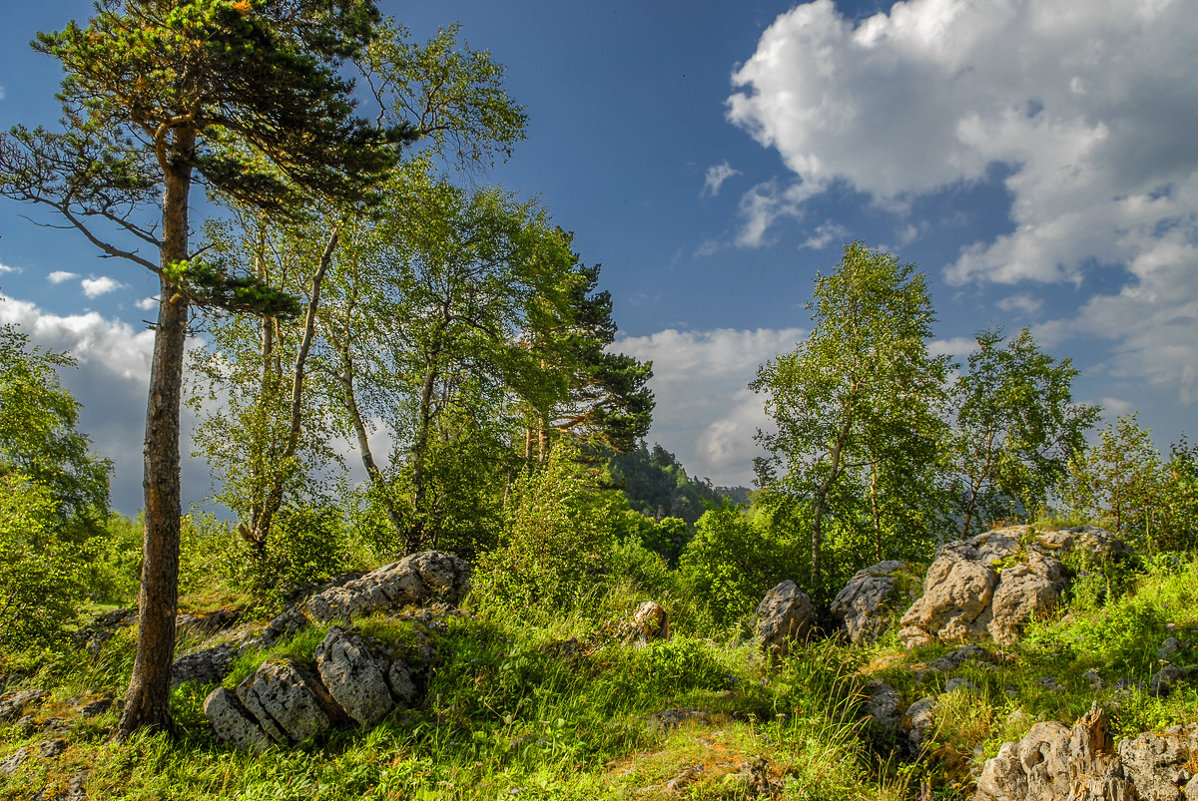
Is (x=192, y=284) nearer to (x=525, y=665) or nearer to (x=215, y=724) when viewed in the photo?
(x=215, y=724)

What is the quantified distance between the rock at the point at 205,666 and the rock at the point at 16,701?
1.59 m

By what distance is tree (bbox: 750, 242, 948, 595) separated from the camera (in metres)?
15.9

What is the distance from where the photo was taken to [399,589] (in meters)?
9.77

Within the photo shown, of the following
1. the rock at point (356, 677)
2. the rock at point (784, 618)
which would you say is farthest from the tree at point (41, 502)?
the rock at point (784, 618)

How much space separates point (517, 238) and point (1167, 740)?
16828mm

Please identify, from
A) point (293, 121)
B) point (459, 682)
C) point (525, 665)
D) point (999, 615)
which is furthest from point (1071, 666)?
point (293, 121)

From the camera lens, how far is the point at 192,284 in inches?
268

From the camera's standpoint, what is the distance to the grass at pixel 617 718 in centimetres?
525

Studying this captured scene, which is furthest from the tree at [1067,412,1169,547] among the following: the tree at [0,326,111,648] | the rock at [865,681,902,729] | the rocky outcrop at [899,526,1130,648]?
the tree at [0,326,111,648]

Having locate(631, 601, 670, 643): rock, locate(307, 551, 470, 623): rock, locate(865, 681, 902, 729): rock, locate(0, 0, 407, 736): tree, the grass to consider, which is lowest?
locate(865, 681, 902, 729): rock

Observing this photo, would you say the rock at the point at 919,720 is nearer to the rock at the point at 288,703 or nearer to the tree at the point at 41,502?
the rock at the point at 288,703

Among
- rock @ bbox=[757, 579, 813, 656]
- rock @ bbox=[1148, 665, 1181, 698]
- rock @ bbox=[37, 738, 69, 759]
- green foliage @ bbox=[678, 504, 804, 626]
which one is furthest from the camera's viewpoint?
green foliage @ bbox=[678, 504, 804, 626]

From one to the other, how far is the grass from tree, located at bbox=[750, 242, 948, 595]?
22.9 ft

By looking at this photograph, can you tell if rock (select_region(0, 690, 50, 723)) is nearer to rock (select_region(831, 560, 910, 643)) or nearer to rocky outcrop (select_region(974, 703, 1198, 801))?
rocky outcrop (select_region(974, 703, 1198, 801))
